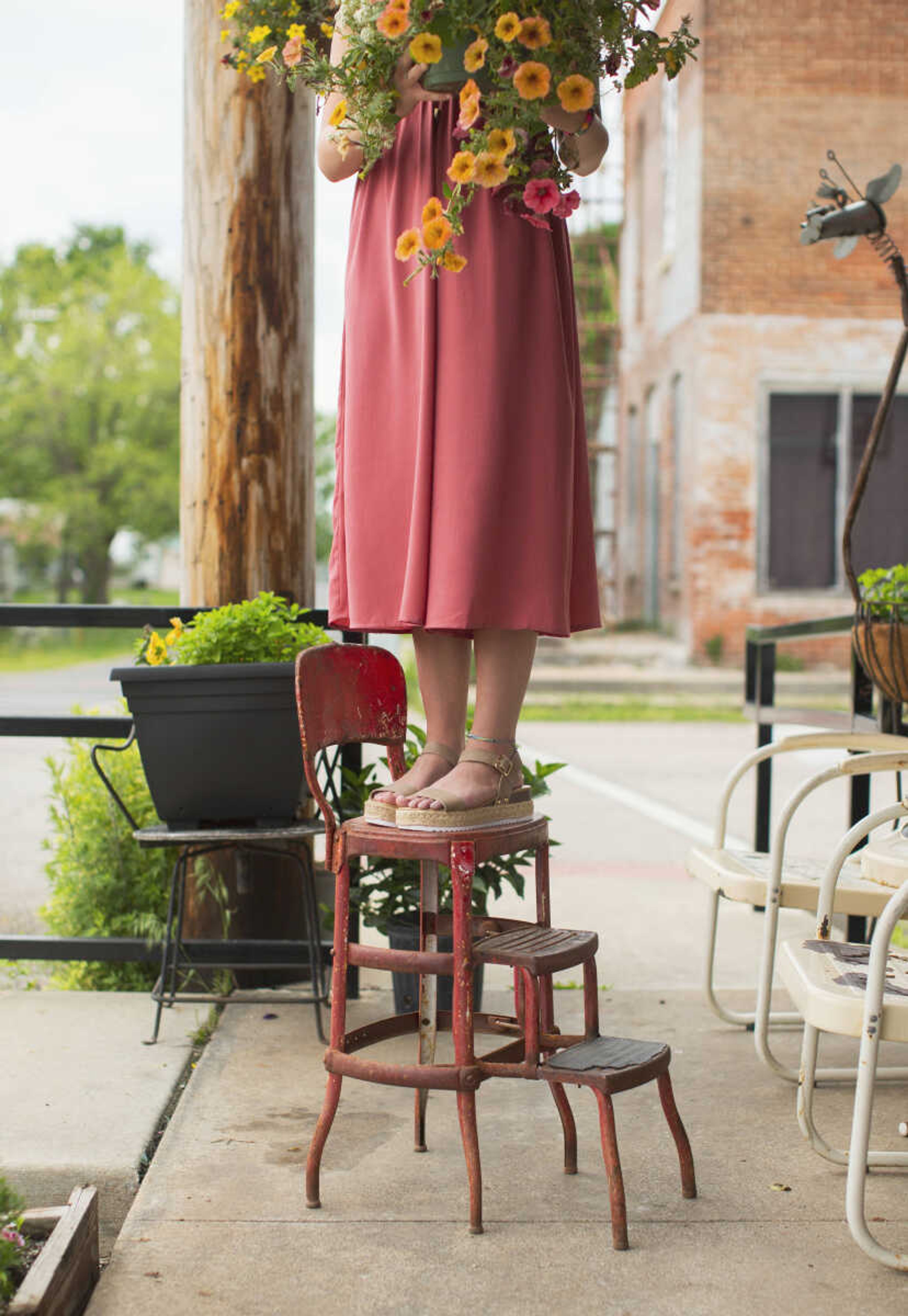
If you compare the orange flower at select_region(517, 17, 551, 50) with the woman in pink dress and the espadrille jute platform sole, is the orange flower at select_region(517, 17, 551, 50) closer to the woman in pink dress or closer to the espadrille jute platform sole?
the woman in pink dress

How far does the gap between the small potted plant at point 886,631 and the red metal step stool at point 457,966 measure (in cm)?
148

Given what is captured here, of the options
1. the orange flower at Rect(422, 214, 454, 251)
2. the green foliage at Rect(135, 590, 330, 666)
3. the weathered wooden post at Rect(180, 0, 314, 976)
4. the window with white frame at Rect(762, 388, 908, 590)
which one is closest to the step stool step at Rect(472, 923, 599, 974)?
the green foliage at Rect(135, 590, 330, 666)

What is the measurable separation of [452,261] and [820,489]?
13.5 meters

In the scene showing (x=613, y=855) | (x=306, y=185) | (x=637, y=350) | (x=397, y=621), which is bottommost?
(x=613, y=855)

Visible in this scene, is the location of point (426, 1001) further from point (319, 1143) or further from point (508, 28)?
point (508, 28)

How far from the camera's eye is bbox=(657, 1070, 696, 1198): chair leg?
2.47m

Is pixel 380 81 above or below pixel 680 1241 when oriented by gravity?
above

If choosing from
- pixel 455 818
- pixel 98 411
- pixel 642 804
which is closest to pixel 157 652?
pixel 455 818

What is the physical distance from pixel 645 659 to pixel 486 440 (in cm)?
1404

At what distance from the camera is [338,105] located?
245cm

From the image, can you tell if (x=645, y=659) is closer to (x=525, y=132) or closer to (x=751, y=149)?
(x=751, y=149)

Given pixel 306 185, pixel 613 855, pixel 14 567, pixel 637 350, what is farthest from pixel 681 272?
pixel 14 567

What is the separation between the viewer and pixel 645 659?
1630cm

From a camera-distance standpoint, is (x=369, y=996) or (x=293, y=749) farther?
(x=369, y=996)
